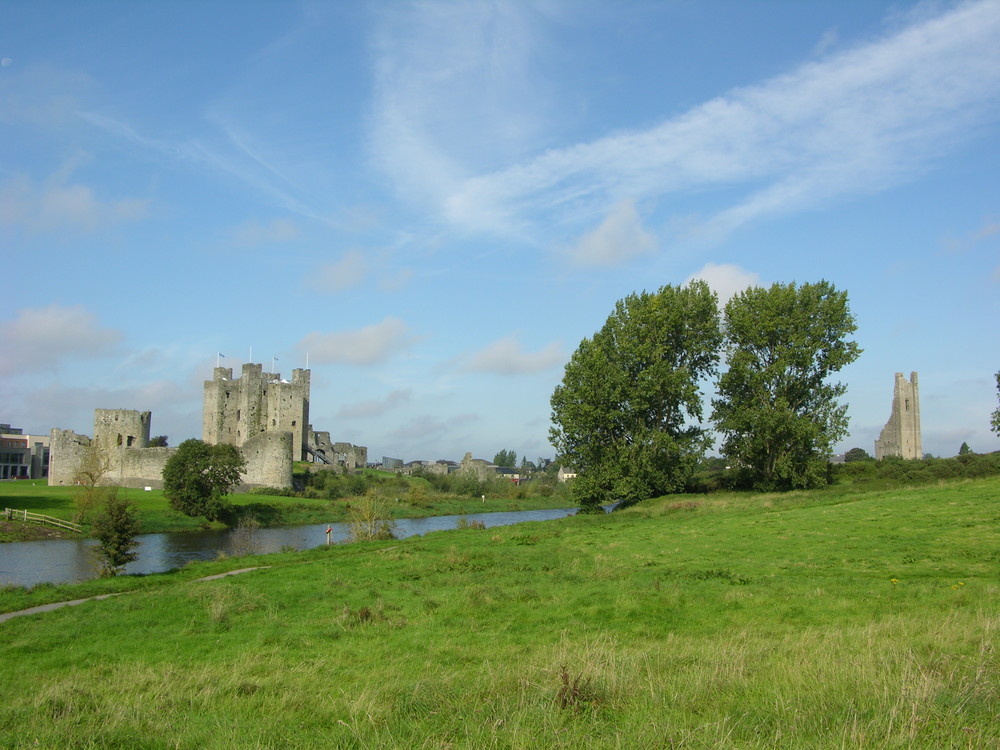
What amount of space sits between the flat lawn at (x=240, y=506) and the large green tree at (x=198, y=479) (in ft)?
2.71

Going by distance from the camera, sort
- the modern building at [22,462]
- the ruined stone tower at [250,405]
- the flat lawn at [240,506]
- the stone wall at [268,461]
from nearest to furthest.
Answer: the flat lawn at [240,506], the stone wall at [268,461], the ruined stone tower at [250,405], the modern building at [22,462]

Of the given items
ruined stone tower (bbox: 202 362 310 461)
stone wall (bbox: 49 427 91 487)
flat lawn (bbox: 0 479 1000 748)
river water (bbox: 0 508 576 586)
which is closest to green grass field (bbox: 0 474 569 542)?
river water (bbox: 0 508 576 586)

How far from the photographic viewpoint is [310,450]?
90.1m

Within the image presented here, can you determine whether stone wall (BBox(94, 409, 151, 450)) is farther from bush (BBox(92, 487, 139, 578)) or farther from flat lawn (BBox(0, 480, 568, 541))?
bush (BBox(92, 487, 139, 578))

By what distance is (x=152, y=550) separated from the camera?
36.8m

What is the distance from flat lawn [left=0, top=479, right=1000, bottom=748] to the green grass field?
1186 inches

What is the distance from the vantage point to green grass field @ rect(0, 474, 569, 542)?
1939 inches

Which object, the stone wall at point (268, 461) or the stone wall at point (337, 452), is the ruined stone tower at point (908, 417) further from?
the stone wall at point (337, 452)

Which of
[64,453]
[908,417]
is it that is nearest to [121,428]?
[64,453]

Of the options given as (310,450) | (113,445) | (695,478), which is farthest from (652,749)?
(310,450)

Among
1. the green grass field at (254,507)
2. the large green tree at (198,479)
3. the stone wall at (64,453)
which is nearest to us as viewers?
the green grass field at (254,507)

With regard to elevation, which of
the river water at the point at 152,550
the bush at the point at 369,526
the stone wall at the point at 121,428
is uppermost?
the stone wall at the point at 121,428

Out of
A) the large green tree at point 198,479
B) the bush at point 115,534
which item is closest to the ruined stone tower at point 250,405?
the large green tree at point 198,479

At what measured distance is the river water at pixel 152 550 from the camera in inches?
1076
